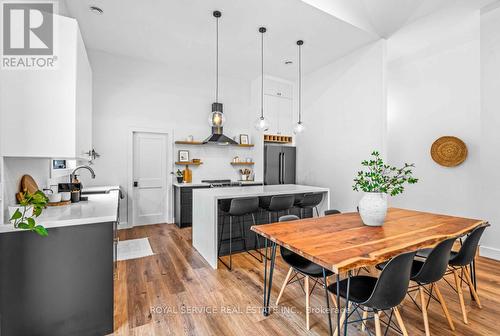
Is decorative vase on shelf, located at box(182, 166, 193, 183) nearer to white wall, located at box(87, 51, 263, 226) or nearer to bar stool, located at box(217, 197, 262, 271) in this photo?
white wall, located at box(87, 51, 263, 226)

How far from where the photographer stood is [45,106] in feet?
5.94

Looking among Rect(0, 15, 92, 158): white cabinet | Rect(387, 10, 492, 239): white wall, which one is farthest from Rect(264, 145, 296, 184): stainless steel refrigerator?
Rect(0, 15, 92, 158): white cabinet

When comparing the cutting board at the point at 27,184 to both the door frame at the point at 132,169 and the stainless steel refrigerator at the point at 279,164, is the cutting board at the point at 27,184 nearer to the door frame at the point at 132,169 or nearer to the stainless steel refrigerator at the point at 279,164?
the door frame at the point at 132,169

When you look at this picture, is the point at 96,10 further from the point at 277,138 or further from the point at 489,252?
the point at 489,252

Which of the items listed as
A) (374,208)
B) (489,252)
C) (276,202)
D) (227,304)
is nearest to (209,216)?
(276,202)

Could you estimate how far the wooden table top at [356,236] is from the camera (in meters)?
1.41

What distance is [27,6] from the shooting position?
6.01ft

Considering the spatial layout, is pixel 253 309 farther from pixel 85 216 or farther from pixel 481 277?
pixel 481 277

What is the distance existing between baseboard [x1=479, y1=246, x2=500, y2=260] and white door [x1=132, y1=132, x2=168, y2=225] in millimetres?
5405

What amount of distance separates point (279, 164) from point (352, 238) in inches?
159

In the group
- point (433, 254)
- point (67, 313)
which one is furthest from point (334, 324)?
point (67, 313)

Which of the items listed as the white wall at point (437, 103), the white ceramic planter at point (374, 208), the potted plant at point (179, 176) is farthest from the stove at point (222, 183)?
the white ceramic planter at point (374, 208)

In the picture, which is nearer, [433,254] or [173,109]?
[433,254]

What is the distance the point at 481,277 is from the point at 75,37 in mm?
4736
